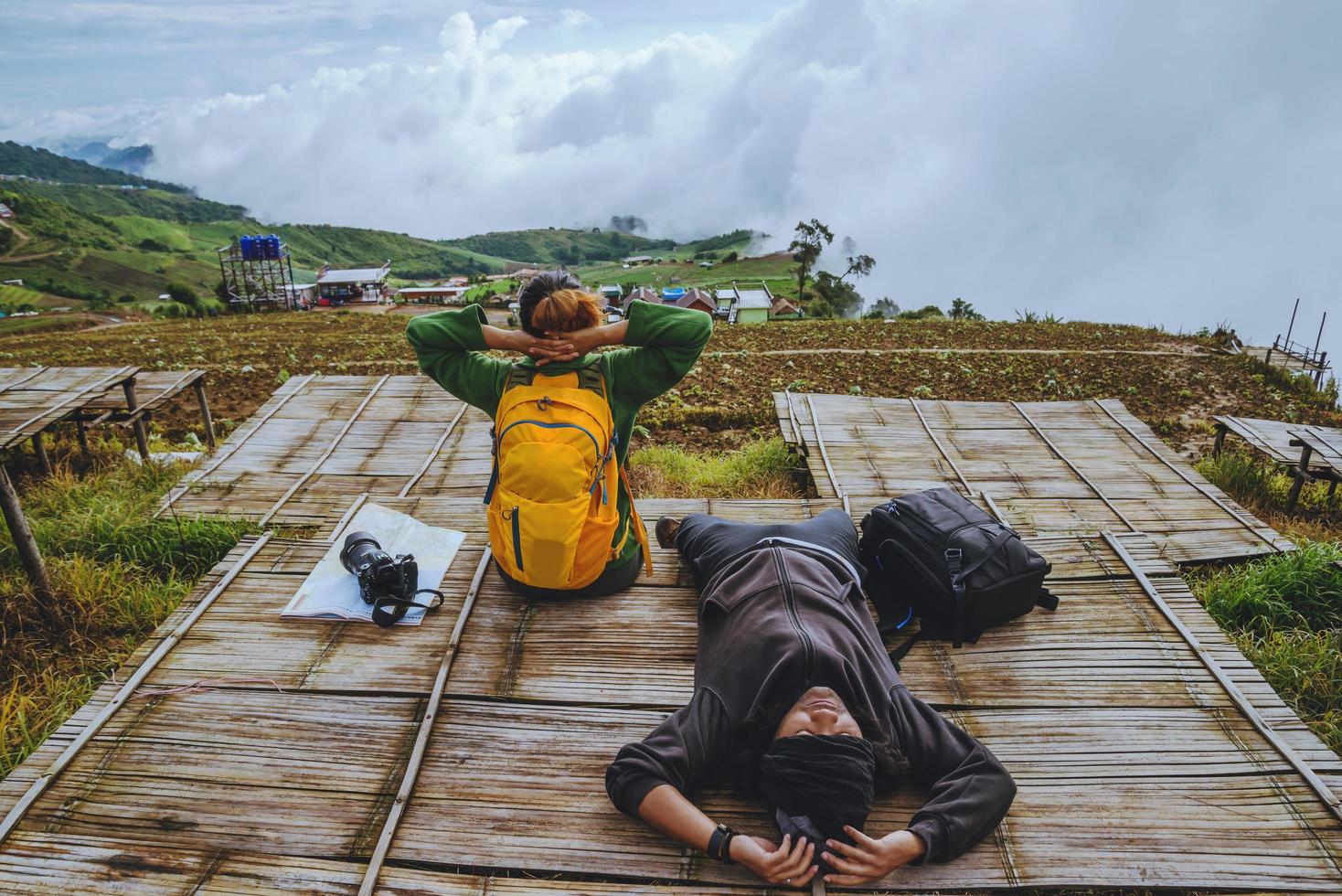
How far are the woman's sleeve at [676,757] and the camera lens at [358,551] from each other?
1.88m

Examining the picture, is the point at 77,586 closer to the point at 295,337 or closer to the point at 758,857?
the point at 758,857

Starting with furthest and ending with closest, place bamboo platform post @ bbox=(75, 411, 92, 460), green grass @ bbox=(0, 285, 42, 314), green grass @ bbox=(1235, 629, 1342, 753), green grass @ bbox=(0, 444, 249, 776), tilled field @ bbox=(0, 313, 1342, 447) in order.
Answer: green grass @ bbox=(0, 285, 42, 314) → tilled field @ bbox=(0, 313, 1342, 447) → bamboo platform post @ bbox=(75, 411, 92, 460) → green grass @ bbox=(0, 444, 249, 776) → green grass @ bbox=(1235, 629, 1342, 753)

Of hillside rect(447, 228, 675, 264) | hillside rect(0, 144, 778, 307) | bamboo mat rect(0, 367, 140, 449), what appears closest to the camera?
bamboo mat rect(0, 367, 140, 449)

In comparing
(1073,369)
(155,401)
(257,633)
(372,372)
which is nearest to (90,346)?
(372,372)

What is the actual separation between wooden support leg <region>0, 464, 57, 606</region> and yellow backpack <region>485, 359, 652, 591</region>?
2.86 m

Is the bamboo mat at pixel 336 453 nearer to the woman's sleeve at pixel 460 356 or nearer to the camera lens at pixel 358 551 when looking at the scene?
the camera lens at pixel 358 551

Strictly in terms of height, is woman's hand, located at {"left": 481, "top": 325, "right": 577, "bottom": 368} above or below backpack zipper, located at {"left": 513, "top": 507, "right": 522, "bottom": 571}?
above

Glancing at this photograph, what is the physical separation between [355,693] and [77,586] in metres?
2.62

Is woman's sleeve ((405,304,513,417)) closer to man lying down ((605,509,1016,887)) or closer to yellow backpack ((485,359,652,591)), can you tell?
yellow backpack ((485,359,652,591))

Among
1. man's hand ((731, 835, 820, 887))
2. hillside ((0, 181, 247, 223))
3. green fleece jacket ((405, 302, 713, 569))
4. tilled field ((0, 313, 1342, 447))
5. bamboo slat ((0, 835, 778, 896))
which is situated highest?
hillside ((0, 181, 247, 223))

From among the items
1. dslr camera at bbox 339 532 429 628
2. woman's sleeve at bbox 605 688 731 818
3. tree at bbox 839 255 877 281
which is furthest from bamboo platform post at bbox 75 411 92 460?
tree at bbox 839 255 877 281

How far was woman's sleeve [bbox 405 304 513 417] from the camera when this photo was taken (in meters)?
3.35

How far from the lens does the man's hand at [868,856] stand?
2096mm

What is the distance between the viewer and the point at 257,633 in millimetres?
3365
